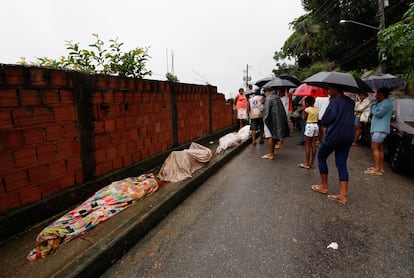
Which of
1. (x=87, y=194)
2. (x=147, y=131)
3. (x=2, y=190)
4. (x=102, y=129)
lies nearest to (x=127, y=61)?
(x=147, y=131)

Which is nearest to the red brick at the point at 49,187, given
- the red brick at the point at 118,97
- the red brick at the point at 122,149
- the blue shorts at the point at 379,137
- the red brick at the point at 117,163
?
the red brick at the point at 117,163

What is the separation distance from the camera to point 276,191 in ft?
11.9

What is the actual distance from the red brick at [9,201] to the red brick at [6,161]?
250 millimetres

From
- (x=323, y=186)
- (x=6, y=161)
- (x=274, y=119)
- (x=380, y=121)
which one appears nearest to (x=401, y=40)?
(x=380, y=121)

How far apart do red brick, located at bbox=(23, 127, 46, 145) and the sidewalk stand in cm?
91

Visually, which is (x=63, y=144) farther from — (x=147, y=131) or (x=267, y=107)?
(x=267, y=107)

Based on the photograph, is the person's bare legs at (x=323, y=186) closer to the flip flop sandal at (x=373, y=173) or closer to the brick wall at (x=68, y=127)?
the flip flop sandal at (x=373, y=173)

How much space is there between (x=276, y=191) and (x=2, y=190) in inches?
137

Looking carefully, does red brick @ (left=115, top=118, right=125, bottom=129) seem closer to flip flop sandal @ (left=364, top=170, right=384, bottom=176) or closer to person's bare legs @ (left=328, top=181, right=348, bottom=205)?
person's bare legs @ (left=328, top=181, right=348, bottom=205)

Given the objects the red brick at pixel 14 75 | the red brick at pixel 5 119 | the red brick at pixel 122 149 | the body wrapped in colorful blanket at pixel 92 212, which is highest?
the red brick at pixel 14 75

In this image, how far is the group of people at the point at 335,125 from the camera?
2986 mm

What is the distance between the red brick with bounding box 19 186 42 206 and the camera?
7.38ft

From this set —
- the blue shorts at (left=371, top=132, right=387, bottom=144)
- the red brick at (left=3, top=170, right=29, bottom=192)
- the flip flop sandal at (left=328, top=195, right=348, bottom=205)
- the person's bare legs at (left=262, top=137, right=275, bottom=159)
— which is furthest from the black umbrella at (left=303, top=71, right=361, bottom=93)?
the red brick at (left=3, top=170, right=29, bottom=192)

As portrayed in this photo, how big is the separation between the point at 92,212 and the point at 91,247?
0.59m
